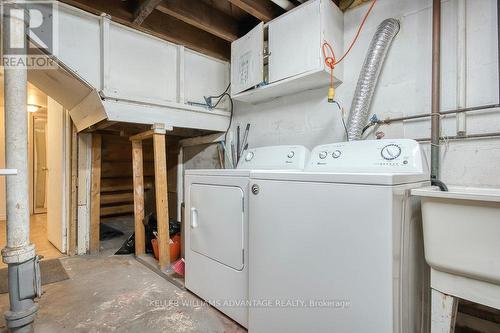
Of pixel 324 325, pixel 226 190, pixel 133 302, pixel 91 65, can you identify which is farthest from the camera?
pixel 91 65

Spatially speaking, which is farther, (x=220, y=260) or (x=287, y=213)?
(x=220, y=260)

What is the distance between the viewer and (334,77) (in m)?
1.84

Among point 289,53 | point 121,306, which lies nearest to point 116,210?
point 121,306

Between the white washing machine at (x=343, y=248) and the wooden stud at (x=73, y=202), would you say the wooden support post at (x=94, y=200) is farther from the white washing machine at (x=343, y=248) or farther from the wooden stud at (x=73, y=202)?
the white washing machine at (x=343, y=248)

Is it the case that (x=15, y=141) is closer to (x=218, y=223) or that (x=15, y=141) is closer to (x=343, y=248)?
(x=218, y=223)

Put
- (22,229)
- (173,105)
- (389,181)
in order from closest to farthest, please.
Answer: (389,181) → (22,229) → (173,105)

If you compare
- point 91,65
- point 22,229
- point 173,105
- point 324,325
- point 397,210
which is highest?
point 91,65

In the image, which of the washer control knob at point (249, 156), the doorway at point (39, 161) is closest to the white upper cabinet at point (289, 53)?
the washer control knob at point (249, 156)

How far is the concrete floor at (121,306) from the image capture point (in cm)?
154

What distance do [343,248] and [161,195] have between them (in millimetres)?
1639

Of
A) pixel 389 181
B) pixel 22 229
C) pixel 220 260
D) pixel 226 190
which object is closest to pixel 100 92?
pixel 22 229

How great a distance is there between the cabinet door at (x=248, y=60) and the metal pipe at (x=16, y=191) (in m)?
1.44

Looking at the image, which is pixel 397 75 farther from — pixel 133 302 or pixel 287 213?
pixel 133 302

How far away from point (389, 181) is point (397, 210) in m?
0.13
